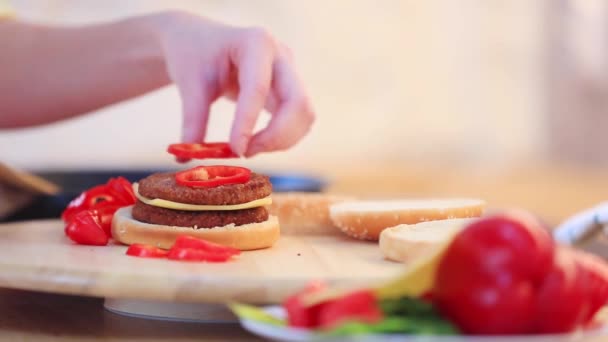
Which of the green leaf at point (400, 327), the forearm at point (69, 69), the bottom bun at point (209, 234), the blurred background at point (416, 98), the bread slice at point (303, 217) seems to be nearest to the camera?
the green leaf at point (400, 327)

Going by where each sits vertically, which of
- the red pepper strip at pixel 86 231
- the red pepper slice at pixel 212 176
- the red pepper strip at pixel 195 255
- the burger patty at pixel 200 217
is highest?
the red pepper slice at pixel 212 176

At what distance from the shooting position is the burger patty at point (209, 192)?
1562 mm

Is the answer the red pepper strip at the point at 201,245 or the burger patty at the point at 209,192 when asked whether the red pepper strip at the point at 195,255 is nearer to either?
A: the red pepper strip at the point at 201,245

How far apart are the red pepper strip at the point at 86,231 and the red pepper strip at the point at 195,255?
27 cm

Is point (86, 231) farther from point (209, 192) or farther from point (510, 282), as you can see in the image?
point (510, 282)

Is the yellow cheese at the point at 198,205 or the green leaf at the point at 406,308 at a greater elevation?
the green leaf at the point at 406,308

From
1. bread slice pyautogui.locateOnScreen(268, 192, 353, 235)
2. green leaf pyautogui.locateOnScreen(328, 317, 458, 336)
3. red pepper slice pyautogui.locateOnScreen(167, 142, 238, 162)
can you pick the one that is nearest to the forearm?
red pepper slice pyautogui.locateOnScreen(167, 142, 238, 162)

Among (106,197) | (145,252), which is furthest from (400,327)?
(106,197)

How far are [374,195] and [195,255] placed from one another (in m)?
1.27

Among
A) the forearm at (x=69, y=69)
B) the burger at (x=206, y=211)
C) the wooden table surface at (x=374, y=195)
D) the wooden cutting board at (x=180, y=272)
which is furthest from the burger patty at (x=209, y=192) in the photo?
the forearm at (x=69, y=69)

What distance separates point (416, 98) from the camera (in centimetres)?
604

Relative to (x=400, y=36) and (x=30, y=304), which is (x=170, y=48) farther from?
(x=400, y=36)

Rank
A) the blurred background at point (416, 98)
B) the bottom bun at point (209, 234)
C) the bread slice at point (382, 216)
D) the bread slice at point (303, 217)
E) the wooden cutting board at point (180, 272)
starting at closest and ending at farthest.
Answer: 1. the wooden cutting board at point (180, 272)
2. the bottom bun at point (209, 234)
3. the bread slice at point (382, 216)
4. the bread slice at point (303, 217)
5. the blurred background at point (416, 98)

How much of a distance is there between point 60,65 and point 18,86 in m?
0.18
